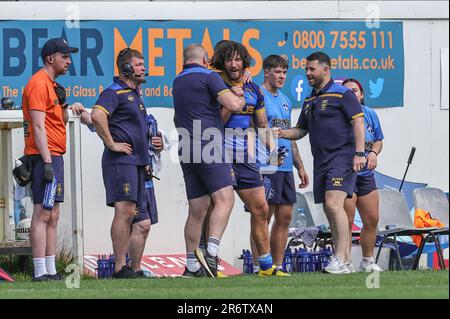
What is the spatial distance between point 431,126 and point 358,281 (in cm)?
462

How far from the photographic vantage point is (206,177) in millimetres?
10508

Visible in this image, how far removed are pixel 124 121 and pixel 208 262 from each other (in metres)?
1.42

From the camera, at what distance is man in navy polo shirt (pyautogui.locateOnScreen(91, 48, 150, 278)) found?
35.0ft

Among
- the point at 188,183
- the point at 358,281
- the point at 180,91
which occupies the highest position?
the point at 180,91

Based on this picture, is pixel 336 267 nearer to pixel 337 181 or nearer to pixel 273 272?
pixel 273 272

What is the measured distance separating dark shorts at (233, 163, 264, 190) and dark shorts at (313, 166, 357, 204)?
0.59m

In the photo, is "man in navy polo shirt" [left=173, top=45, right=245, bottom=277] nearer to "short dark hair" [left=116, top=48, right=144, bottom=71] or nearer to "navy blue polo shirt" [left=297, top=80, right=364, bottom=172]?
"short dark hair" [left=116, top=48, right=144, bottom=71]

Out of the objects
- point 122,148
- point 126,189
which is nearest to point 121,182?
point 126,189

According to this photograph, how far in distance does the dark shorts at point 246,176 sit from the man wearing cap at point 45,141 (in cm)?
142

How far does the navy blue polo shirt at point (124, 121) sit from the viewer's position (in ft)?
→ 35.2

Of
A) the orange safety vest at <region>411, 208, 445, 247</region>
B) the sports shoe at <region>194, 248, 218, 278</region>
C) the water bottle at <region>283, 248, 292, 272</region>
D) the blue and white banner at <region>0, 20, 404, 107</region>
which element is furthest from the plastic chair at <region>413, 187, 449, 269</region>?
the sports shoe at <region>194, 248, 218, 278</region>
